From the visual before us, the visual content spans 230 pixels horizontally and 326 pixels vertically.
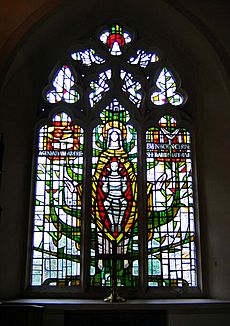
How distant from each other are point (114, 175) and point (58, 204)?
2.70ft

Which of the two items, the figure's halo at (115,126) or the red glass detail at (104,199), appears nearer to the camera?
the red glass detail at (104,199)

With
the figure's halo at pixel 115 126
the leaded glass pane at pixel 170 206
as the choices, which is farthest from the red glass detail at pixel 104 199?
the figure's halo at pixel 115 126

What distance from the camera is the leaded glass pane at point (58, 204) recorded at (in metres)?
5.89

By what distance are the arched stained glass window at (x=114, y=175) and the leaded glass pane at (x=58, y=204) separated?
13 mm

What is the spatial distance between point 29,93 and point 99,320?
10.2ft

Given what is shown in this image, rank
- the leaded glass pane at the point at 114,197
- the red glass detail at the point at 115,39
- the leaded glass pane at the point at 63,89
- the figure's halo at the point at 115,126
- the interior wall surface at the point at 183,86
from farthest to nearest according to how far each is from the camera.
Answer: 1. the red glass detail at the point at 115,39
2. the leaded glass pane at the point at 63,89
3. the figure's halo at the point at 115,126
4. the leaded glass pane at the point at 114,197
5. the interior wall surface at the point at 183,86

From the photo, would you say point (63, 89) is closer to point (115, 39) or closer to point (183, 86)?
point (115, 39)

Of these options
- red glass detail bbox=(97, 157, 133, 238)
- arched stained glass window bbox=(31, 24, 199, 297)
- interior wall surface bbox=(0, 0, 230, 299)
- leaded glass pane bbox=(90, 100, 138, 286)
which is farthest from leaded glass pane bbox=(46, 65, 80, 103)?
red glass detail bbox=(97, 157, 133, 238)

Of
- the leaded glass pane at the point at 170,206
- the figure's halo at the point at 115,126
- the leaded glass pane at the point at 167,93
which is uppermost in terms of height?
the leaded glass pane at the point at 167,93

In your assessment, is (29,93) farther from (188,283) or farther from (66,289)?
(188,283)

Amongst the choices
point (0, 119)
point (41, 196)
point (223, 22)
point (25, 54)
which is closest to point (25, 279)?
point (41, 196)

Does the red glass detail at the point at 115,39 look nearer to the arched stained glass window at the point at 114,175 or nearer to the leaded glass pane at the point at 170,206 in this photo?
the arched stained glass window at the point at 114,175

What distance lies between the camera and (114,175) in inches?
247

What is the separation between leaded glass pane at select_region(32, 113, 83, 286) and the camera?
5887 mm
